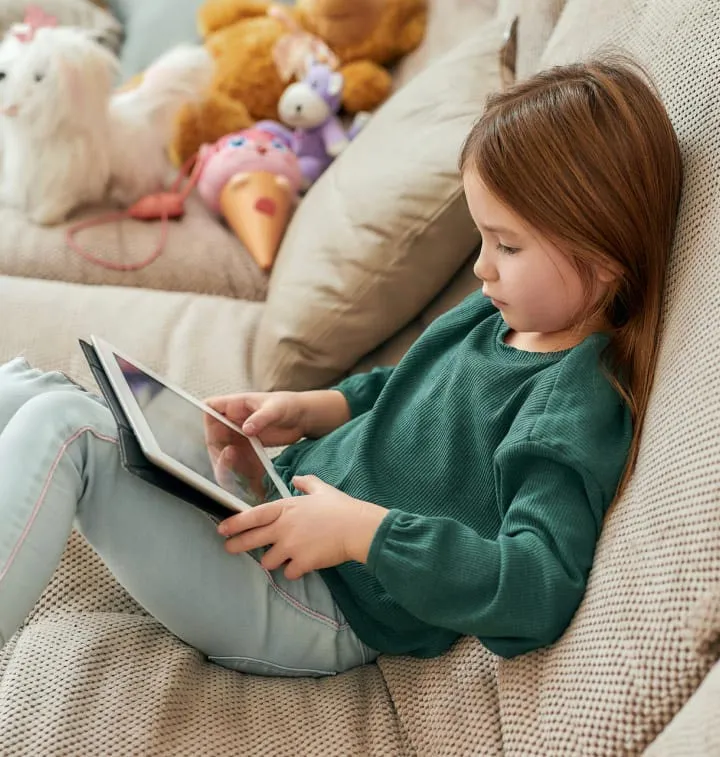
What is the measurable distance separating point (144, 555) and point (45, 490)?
0.11 metres

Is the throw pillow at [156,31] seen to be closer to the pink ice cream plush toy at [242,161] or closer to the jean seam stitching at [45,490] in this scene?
the pink ice cream plush toy at [242,161]

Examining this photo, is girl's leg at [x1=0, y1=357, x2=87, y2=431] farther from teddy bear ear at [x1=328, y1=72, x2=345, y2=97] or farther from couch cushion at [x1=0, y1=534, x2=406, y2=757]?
teddy bear ear at [x1=328, y1=72, x2=345, y2=97]

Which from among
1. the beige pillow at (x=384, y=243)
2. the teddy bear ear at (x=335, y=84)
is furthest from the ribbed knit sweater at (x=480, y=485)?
the teddy bear ear at (x=335, y=84)

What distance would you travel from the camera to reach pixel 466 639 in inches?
34.5

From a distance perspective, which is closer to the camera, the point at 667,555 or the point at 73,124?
the point at 667,555

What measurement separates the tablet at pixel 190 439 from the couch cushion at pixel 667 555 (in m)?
0.31

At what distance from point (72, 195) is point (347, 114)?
64 cm

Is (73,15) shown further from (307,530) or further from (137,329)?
(307,530)

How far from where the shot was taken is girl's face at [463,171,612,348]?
2.81ft

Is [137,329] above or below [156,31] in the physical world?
below

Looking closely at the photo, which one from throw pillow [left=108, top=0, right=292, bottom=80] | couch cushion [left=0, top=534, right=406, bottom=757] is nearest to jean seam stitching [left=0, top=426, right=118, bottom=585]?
couch cushion [left=0, top=534, right=406, bottom=757]

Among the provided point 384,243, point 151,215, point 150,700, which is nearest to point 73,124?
point 151,215

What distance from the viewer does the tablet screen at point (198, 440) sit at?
2.89ft

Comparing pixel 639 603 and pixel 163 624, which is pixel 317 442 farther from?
pixel 639 603
